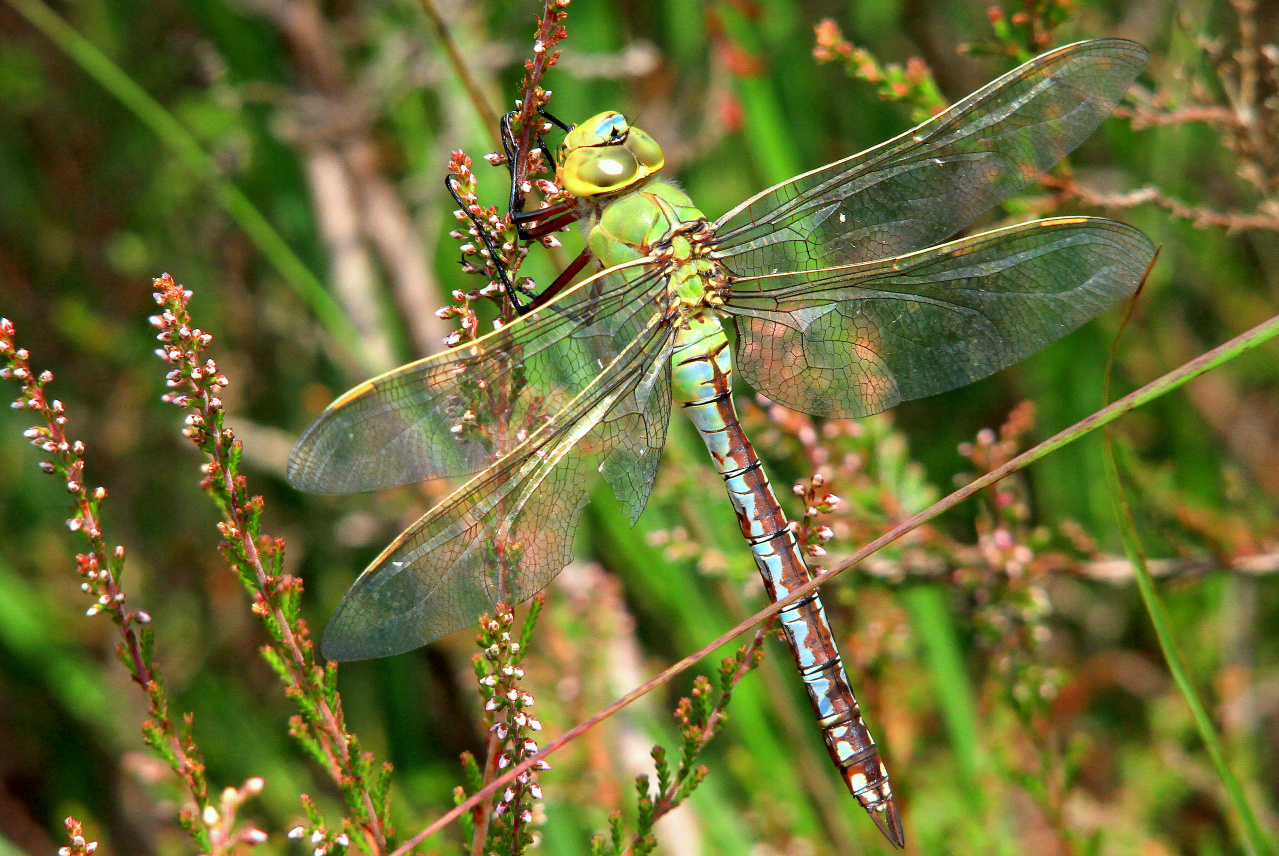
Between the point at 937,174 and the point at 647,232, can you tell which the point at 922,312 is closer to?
the point at 937,174

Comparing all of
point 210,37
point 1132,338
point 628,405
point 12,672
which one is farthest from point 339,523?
point 1132,338

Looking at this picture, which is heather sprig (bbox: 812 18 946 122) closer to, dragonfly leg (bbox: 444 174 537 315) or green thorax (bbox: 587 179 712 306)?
green thorax (bbox: 587 179 712 306)

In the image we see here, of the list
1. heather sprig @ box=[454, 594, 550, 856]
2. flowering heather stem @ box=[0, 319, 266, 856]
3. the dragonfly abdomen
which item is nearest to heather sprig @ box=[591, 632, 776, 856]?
heather sprig @ box=[454, 594, 550, 856]

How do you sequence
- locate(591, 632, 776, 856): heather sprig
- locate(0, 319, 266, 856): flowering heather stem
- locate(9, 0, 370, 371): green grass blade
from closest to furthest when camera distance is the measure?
locate(0, 319, 266, 856): flowering heather stem, locate(591, 632, 776, 856): heather sprig, locate(9, 0, 370, 371): green grass blade

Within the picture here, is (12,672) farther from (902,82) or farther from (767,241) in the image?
(902,82)

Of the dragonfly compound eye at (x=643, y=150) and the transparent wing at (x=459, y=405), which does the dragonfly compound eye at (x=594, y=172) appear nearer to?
the dragonfly compound eye at (x=643, y=150)

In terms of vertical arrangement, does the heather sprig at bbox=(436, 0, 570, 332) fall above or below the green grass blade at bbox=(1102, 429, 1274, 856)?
above

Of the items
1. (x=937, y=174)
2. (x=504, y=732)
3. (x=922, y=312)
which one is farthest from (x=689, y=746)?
(x=937, y=174)
